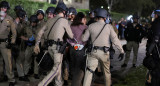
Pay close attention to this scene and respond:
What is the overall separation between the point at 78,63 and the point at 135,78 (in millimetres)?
2871

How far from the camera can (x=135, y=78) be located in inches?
291

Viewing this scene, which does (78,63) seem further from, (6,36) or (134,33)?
(134,33)

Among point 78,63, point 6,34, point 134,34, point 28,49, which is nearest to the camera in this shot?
point 78,63

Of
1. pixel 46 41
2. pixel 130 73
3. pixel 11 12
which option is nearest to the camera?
pixel 46 41

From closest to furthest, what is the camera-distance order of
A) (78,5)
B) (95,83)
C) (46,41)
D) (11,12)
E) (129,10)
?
(46,41) → (95,83) → (11,12) → (78,5) → (129,10)

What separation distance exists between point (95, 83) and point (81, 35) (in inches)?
74.8

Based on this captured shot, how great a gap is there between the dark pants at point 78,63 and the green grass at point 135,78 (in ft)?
5.64

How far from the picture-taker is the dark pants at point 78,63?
5352 millimetres

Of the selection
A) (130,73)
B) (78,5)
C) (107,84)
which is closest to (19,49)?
(107,84)

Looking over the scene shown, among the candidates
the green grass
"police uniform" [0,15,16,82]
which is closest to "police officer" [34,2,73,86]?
"police uniform" [0,15,16,82]

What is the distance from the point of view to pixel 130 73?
811 cm

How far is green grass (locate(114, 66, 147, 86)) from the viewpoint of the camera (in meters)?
6.73

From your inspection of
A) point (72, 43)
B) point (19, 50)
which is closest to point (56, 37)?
point (72, 43)

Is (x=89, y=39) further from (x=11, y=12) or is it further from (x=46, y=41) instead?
(x=11, y=12)
